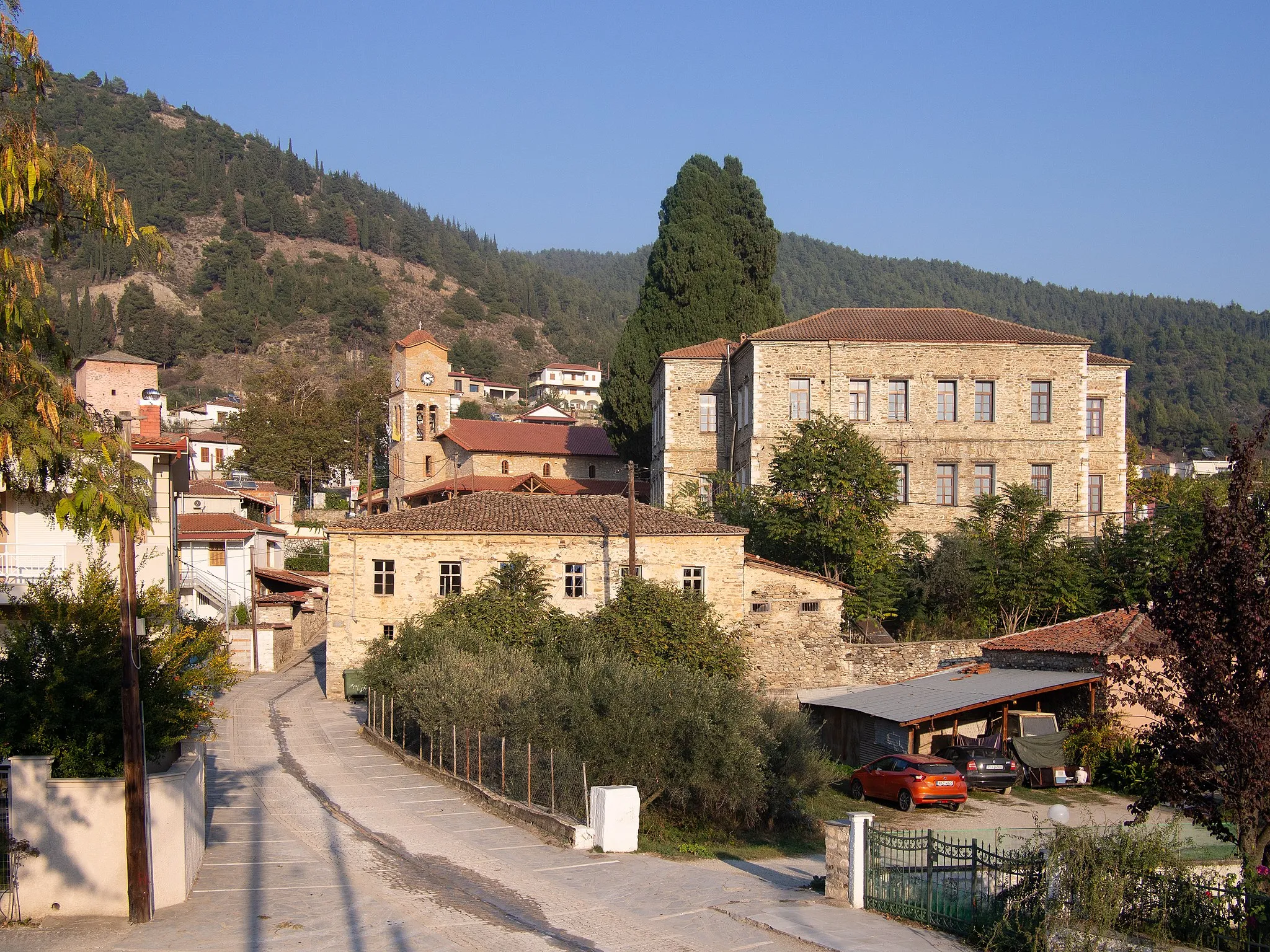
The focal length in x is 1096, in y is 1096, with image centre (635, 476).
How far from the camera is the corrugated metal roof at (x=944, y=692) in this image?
2597 cm

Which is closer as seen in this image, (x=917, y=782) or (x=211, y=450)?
(x=917, y=782)

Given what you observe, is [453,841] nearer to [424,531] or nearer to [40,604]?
[40,604]

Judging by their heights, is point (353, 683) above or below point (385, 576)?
below

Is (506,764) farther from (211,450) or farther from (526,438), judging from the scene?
(211,450)

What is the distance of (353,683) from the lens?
113 ft

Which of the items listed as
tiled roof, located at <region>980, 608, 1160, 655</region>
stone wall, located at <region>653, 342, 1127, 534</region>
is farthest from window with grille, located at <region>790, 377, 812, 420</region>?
tiled roof, located at <region>980, 608, 1160, 655</region>

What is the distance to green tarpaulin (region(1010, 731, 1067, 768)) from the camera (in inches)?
1021

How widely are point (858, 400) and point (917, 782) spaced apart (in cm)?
2311

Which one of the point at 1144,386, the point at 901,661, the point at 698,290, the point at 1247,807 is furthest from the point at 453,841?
the point at 1144,386

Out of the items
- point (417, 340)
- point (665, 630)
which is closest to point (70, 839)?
point (665, 630)

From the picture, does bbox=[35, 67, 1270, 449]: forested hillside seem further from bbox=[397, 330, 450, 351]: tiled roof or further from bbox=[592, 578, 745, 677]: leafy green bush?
bbox=[592, 578, 745, 677]: leafy green bush

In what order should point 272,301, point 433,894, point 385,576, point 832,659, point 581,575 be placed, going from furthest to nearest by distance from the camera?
1. point 272,301
2. point 581,575
3. point 832,659
4. point 385,576
5. point 433,894

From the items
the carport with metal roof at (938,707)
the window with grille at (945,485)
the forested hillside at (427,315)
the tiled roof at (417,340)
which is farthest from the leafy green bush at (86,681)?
the forested hillside at (427,315)

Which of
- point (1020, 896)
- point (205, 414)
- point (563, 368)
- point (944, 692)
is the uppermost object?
point (563, 368)
